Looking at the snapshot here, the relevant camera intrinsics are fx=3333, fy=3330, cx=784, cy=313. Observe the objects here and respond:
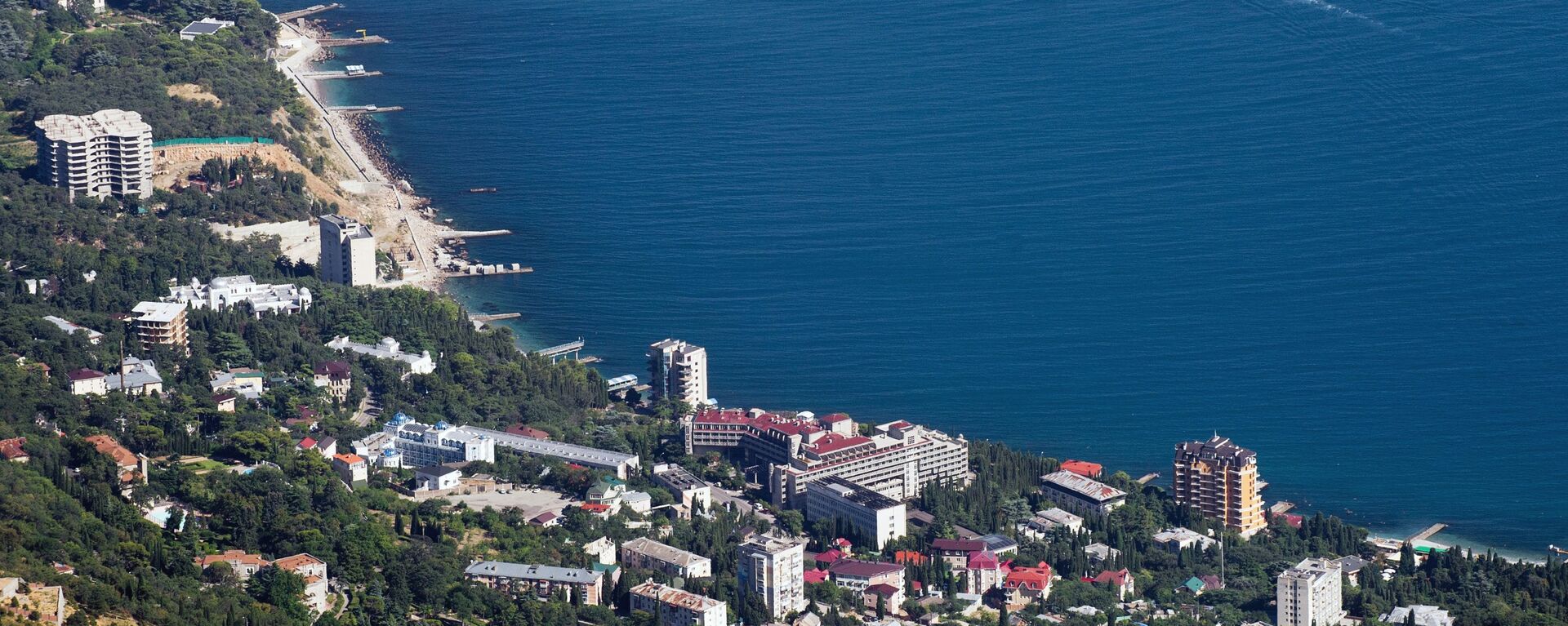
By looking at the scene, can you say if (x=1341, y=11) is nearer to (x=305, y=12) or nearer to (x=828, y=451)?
(x=305, y=12)

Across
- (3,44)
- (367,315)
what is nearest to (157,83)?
(3,44)

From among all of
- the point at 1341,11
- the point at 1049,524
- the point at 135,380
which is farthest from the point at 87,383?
the point at 1341,11

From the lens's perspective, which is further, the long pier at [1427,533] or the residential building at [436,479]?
the long pier at [1427,533]

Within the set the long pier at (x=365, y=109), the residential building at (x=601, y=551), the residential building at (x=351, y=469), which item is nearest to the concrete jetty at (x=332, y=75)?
the long pier at (x=365, y=109)

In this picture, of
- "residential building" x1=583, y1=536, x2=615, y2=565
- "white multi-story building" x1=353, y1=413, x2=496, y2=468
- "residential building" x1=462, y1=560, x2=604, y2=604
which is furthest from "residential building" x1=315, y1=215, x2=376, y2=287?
"residential building" x1=462, y1=560, x2=604, y2=604

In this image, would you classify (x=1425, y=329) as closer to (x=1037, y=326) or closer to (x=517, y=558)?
(x=1037, y=326)

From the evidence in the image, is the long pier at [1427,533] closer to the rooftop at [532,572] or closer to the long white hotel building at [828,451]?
the long white hotel building at [828,451]
